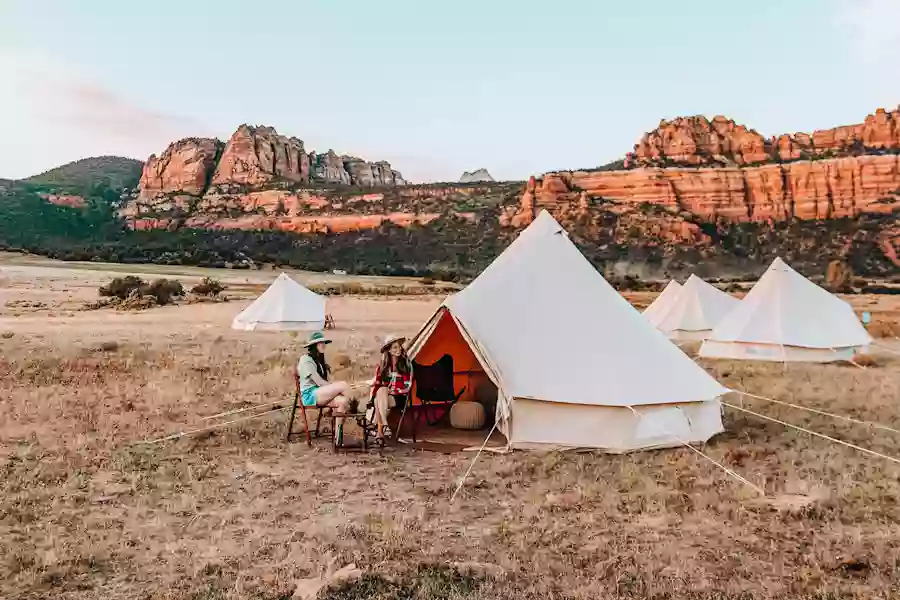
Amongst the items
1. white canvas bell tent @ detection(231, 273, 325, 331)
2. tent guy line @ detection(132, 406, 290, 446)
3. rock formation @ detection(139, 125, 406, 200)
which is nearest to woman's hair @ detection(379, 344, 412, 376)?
tent guy line @ detection(132, 406, 290, 446)

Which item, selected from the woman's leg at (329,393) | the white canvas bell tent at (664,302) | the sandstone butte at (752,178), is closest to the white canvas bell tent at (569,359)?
the woman's leg at (329,393)

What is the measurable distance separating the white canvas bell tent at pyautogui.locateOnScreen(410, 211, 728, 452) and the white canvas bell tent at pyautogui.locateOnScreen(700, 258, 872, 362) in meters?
8.03

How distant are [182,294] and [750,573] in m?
35.1

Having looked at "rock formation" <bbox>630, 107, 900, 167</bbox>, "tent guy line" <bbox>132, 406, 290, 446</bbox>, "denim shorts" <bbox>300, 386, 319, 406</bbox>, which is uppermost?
"rock formation" <bbox>630, 107, 900, 167</bbox>

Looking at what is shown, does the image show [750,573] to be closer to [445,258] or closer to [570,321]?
[570,321]

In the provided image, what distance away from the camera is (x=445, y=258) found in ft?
220

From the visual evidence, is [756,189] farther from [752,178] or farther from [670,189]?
[670,189]

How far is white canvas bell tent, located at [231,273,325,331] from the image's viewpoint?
22.8m

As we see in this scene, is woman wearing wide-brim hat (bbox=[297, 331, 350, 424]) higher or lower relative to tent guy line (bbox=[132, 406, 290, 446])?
higher

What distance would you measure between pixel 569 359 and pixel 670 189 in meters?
67.5

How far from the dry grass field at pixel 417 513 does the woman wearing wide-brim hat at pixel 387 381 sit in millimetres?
445

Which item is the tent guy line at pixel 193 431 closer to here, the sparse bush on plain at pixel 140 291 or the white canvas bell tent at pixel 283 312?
the white canvas bell tent at pixel 283 312

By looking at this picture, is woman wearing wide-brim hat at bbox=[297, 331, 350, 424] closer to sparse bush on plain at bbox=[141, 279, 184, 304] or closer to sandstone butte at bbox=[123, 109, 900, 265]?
sparse bush on plain at bbox=[141, 279, 184, 304]

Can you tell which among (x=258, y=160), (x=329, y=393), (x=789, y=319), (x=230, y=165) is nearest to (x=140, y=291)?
(x=789, y=319)
